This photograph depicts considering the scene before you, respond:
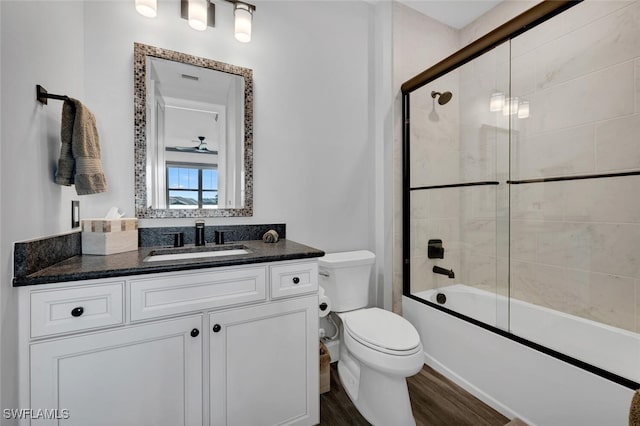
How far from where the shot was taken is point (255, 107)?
1.79 metres

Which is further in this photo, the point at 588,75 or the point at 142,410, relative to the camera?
Result: the point at 588,75

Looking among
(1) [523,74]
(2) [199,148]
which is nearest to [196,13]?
(2) [199,148]

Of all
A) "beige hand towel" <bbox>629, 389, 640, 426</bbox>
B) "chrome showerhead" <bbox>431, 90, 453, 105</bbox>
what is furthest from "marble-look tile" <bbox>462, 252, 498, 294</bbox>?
"beige hand towel" <bbox>629, 389, 640, 426</bbox>

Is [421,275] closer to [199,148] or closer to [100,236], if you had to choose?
[199,148]

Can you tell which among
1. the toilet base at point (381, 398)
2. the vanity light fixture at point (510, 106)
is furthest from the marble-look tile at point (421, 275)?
the vanity light fixture at point (510, 106)

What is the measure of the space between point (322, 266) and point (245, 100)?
45.4 inches

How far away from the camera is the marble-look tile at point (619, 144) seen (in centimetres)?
152

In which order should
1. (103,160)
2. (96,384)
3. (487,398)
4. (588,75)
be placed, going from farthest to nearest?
(588,75), (487,398), (103,160), (96,384)

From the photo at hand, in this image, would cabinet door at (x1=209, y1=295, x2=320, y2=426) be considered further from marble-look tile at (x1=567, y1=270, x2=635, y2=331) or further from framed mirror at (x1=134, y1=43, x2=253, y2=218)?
marble-look tile at (x1=567, y1=270, x2=635, y2=331)

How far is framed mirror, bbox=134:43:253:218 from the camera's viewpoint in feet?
4.97

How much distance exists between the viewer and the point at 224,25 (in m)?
1.68

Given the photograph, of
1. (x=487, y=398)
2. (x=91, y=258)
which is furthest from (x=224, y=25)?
(x=487, y=398)

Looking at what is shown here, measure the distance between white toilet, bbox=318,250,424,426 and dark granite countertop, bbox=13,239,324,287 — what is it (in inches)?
20.0

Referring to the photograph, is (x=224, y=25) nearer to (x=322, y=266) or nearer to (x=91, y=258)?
(x=91, y=258)
